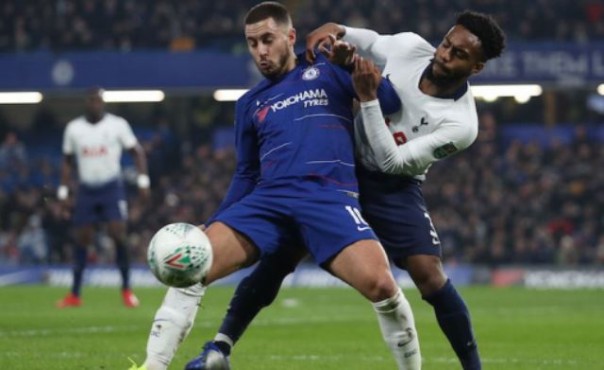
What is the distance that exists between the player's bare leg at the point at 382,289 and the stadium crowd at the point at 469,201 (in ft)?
56.0

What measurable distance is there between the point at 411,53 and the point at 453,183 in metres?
19.6

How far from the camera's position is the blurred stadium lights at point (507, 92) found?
93.1 ft

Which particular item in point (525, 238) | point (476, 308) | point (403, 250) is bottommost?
point (525, 238)

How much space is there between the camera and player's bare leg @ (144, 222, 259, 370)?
6.28 meters

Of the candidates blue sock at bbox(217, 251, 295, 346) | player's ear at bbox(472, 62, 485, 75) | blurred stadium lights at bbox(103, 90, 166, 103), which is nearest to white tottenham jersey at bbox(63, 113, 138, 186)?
blue sock at bbox(217, 251, 295, 346)

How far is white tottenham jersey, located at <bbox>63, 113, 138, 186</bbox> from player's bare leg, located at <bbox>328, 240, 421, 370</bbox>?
9.33 meters

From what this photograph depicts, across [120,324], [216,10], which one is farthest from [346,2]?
[120,324]

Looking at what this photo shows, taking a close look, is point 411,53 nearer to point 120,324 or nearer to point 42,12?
point 120,324

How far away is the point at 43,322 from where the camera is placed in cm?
1213

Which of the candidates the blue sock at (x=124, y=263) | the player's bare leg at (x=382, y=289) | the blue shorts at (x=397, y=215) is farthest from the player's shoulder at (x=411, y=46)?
the blue sock at (x=124, y=263)

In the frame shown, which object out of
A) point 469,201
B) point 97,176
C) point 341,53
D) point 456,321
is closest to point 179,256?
point 341,53

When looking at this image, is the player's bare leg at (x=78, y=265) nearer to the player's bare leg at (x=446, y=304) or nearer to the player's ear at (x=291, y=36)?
the player's bare leg at (x=446, y=304)

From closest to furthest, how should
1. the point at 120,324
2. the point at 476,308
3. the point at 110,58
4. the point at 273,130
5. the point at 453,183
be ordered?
the point at 273,130 → the point at 120,324 → the point at 476,308 → the point at 453,183 → the point at 110,58

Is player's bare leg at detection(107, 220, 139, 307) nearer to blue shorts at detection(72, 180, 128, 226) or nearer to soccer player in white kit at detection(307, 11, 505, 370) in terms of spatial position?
blue shorts at detection(72, 180, 128, 226)
